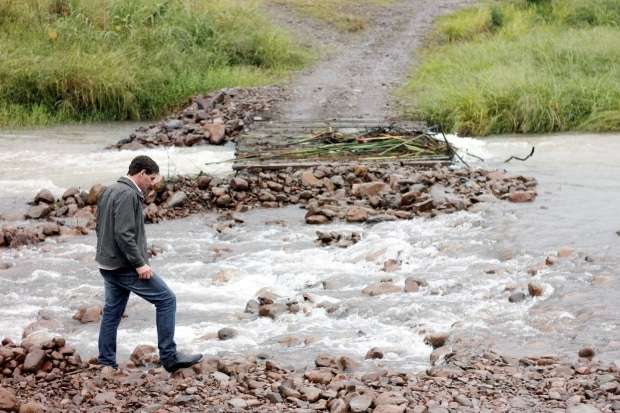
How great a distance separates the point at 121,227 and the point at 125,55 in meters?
13.1

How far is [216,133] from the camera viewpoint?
14.8m

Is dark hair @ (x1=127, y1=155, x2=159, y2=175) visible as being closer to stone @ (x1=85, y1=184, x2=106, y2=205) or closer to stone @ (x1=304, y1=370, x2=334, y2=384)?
stone @ (x1=304, y1=370, x2=334, y2=384)

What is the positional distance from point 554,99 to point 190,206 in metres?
6.74

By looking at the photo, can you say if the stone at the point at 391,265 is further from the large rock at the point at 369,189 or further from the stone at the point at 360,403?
the stone at the point at 360,403

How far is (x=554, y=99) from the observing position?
1517 centimetres

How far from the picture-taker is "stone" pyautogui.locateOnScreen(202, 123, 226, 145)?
1473 centimetres

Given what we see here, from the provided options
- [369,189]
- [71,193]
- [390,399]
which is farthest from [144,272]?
[71,193]

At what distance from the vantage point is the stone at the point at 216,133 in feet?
48.3

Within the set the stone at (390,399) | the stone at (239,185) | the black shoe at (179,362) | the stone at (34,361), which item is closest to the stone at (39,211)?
the stone at (239,185)

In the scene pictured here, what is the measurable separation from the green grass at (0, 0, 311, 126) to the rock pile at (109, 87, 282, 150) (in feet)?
4.47

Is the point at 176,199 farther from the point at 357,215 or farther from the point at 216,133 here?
the point at 216,133

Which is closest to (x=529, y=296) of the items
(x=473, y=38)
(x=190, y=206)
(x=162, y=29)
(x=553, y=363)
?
(x=553, y=363)

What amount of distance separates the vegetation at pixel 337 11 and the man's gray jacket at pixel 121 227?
20.7 metres

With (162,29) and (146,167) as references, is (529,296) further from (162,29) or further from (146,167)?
(162,29)
